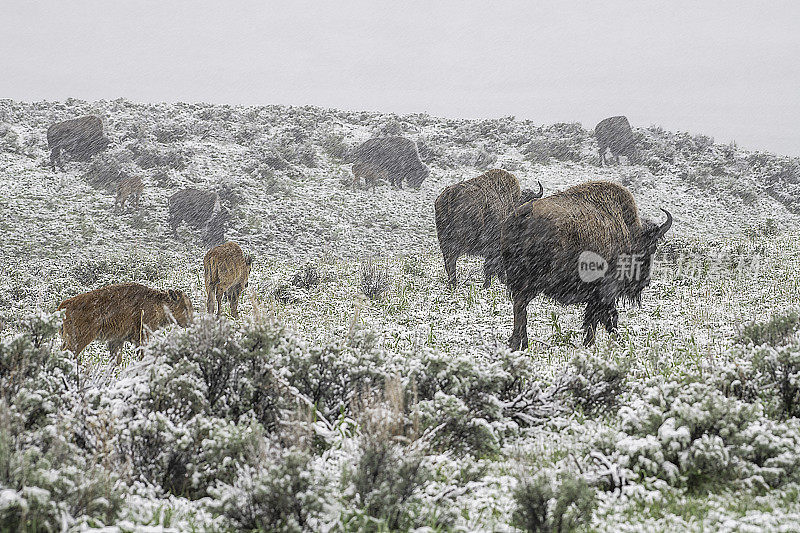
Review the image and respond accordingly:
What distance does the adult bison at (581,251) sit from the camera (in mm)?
5746

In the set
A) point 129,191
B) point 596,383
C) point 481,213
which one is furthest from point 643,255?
point 129,191

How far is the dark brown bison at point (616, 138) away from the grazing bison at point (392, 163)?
35.3 ft

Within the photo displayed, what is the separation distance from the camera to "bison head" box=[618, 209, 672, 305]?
6504mm

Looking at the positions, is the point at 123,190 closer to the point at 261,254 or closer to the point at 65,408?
→ the point at 261,254

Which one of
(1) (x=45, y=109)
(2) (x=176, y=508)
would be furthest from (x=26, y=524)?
(1) (x=45, y=109)

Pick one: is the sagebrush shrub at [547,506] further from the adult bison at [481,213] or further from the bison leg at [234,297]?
the adult bison at [481,213]

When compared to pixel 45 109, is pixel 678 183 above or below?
below

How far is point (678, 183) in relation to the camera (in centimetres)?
2817

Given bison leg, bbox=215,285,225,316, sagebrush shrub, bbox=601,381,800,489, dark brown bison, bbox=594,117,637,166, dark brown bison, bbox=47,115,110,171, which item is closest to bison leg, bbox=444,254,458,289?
bison leg, bbox=215,285,225,316

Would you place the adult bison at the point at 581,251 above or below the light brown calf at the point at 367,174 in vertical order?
below

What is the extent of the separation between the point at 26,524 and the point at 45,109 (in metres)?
→ 37.6

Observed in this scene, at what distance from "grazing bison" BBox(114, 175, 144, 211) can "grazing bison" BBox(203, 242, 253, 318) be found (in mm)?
13439

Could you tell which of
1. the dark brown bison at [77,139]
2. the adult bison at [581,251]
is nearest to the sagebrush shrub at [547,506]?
the adult bison at [581,251]

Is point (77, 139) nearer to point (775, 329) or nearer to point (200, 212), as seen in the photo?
point (200, 212)
